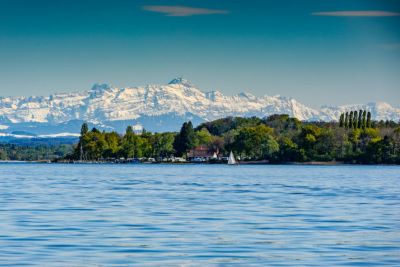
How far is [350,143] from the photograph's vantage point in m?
193

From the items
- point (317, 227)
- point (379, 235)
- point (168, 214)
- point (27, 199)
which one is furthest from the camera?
point (27, 199)

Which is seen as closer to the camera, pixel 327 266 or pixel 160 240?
pixel 327 266

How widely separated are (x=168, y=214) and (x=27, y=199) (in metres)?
11.1

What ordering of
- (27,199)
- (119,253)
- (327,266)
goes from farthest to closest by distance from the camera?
(27,199), (119,253), (327,266)

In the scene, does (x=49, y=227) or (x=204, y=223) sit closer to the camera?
(x=49, y=227)

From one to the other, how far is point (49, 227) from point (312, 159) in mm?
166087

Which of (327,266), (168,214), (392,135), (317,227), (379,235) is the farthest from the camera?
(392,135)

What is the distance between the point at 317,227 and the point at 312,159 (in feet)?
537

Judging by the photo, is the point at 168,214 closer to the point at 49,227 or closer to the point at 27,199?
Answer: the point at 49,227

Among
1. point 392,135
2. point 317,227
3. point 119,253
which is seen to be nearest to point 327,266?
point 119,253

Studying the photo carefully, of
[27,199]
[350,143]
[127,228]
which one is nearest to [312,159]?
[350,143]

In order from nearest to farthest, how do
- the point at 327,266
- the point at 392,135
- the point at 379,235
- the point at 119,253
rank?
the point at 327,266 → the point at 119,253 → the point at 379,235 → the point at 392,135

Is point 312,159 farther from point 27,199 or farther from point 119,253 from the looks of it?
point 119,253

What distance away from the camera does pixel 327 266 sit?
2148 cm
